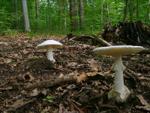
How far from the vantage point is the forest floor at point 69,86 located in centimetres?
327

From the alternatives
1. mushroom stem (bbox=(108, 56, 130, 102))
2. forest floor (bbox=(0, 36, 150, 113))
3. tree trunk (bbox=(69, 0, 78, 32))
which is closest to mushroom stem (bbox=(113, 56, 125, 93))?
mushroom stem (bbox=(108, 56, 130, 102))

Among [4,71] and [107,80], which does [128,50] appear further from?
[4,71]

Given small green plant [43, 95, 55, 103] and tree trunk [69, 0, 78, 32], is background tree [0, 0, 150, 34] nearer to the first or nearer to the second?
tree trunk [69, 0, 78, 32]

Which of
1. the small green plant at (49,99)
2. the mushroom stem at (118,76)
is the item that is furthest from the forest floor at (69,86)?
the mushroom stem at (118,76)

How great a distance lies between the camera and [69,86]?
3.75m

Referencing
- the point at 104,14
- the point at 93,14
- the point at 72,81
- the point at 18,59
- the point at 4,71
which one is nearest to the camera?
the point at 72,81

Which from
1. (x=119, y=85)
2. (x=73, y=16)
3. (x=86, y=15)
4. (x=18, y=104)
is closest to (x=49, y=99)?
(x=18, y=104)

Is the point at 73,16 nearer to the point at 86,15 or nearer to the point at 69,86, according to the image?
the point at 86,15

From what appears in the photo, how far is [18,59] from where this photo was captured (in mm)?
5586

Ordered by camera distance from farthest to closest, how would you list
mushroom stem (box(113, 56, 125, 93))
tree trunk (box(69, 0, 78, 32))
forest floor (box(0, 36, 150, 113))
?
tree trunk (box(69, 0, 78, 32)), forest floor (box(0, 36, 150, 113)), mushroom stem (box(113, 56, 125, 93))

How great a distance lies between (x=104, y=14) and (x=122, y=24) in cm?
1827

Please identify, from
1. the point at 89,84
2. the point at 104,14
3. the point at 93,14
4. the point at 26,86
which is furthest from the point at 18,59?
the point at 104,14

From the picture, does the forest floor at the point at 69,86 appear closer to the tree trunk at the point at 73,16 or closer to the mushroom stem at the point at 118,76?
the mushroom stem at the point at 118,76

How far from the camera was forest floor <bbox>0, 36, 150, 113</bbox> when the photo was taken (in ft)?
10.7
